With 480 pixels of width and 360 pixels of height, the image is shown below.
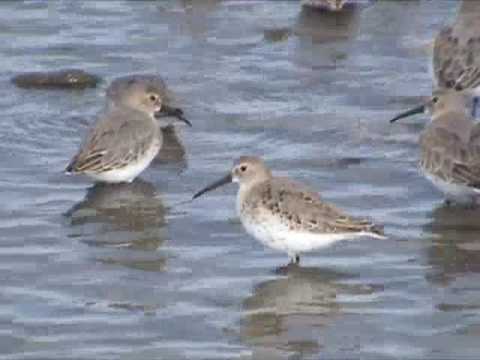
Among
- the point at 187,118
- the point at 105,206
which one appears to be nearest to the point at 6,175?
the point at 105,206

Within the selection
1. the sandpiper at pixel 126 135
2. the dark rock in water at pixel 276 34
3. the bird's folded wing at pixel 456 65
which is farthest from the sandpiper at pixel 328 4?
the sandpiper at pixel 126 135

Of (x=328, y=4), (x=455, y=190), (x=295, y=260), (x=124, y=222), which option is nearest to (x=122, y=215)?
(x=124, y=222)

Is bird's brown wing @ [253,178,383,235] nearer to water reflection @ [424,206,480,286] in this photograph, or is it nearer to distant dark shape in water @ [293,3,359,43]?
water reflection @ [424,206,480,286]

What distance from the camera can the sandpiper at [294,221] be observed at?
12.3 m

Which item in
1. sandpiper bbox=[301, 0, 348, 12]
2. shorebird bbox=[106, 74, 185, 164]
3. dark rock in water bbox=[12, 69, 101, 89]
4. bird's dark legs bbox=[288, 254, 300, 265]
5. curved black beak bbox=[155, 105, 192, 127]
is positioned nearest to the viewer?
bird's dark legs bbox=[288, 254, 300, 265]

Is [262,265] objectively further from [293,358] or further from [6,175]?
[6,175]

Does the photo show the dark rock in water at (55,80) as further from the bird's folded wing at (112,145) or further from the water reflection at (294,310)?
the water reflection at (294,310)

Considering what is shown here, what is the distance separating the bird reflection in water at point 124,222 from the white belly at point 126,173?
7cm

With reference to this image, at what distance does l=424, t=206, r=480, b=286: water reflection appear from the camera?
40.8 feet

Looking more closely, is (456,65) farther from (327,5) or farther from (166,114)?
(327,5)

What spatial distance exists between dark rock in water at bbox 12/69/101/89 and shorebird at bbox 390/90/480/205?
4141 mm

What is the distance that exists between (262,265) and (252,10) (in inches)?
326

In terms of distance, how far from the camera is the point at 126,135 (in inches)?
587

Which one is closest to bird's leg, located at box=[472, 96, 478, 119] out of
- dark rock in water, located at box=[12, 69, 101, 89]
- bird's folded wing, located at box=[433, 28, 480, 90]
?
bird's folded wing, located at box=[433, 28, 480, 90]
